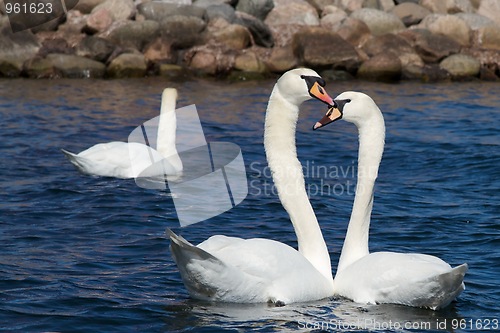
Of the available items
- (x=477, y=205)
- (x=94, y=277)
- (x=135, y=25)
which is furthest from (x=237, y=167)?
(x=135, y=25)

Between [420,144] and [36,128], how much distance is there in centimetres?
614

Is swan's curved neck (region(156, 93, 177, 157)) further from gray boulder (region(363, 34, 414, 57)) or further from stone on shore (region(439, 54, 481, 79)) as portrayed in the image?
stone on shore (region(439, 54, 481, 79))

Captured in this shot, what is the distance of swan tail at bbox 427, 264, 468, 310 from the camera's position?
603cm

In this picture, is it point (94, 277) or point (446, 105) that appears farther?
point (446, 105)

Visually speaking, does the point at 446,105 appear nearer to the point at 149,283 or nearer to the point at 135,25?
the point at 135,25

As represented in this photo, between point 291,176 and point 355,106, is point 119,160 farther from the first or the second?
point 355,106

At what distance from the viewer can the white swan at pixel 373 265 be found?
20.7 ft

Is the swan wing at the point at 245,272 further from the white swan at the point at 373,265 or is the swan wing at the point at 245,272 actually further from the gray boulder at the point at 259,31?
the gray boulder at the point at 259,31

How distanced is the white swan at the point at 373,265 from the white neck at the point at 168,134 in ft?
17.8

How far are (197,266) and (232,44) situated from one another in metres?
17.3

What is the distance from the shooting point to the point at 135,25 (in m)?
22.6

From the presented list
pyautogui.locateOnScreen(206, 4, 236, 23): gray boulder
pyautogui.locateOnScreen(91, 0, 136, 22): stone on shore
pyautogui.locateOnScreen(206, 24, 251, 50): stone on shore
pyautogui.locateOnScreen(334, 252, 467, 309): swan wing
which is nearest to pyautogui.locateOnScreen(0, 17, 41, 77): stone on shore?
pyautogui.locateOnScreen(91, 0, 136, 22): stone on shore

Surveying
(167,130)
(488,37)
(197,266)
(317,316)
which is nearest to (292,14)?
(488,37)

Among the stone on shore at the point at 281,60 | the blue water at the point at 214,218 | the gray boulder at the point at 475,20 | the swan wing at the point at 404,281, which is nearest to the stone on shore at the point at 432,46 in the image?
the gray boulder at the point at 475,20
